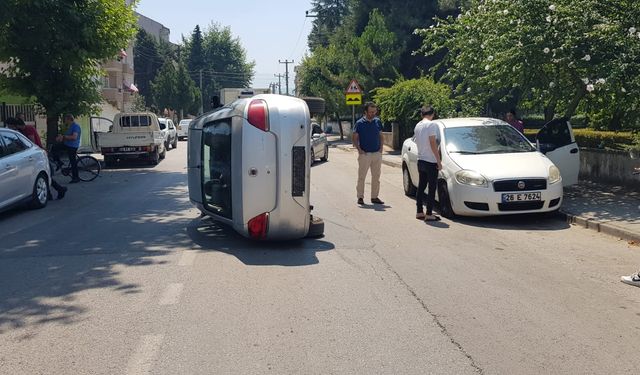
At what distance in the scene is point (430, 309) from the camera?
5789mm

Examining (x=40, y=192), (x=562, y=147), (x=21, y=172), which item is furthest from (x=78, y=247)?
(x=562, y=147)

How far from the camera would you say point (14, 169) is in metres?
11.4

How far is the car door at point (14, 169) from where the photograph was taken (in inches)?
437

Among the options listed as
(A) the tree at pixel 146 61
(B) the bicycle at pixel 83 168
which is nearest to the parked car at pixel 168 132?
(B) the bicycle at pixel 83 168

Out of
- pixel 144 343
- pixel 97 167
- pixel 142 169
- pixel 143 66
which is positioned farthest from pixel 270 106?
pixel 143 66

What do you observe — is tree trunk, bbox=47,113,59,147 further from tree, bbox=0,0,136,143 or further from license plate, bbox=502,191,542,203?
license plate, bbox=502,191,542,203

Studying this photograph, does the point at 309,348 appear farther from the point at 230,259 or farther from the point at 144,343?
the point at 230,259

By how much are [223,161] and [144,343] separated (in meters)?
3.88

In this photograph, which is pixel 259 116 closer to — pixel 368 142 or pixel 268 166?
pixel 268 166

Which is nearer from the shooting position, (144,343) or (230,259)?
(144,343)

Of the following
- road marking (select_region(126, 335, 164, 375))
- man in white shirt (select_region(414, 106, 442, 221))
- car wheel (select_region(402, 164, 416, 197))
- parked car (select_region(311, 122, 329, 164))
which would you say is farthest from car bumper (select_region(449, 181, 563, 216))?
parked car (select_region(311, 122, 329, 164))

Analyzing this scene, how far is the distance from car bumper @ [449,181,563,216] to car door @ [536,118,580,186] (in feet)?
6.02

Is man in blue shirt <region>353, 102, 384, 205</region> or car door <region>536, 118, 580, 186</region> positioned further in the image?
man in blue shirt <region>353, 102, 384, 205</region>

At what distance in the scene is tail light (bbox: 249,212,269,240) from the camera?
804cm
